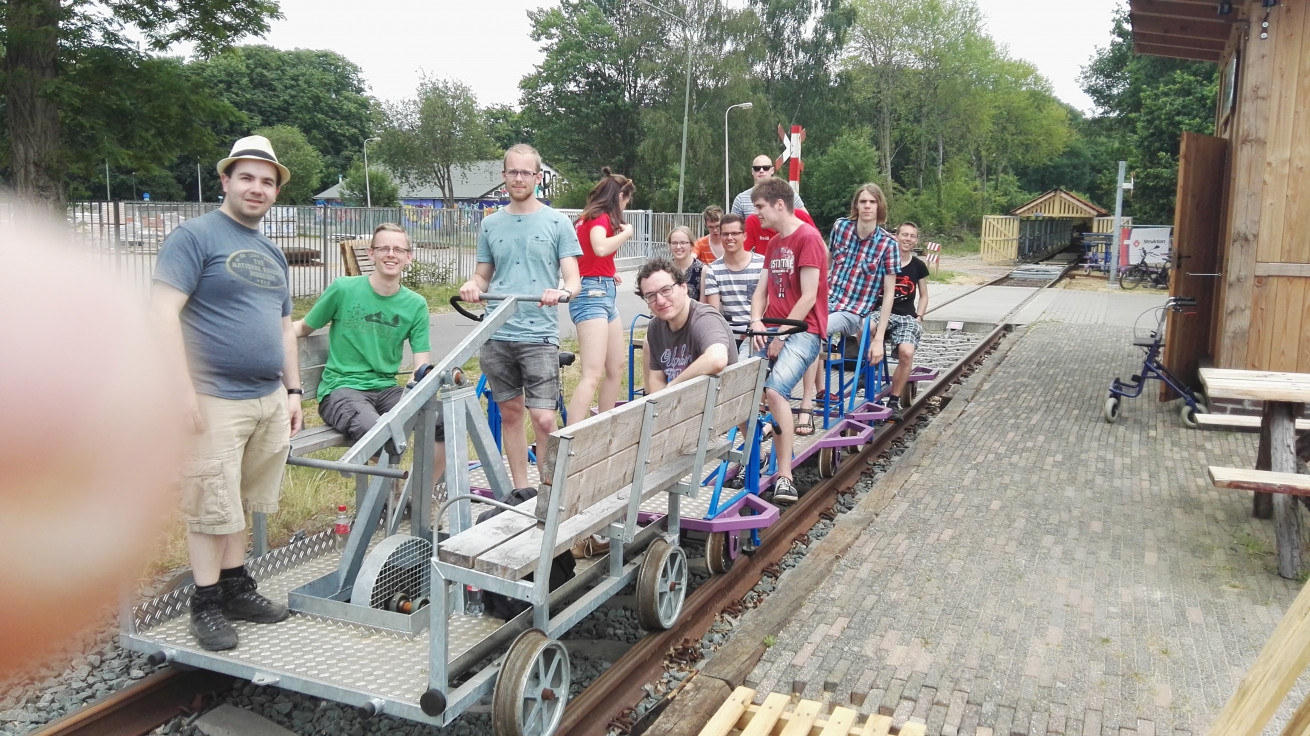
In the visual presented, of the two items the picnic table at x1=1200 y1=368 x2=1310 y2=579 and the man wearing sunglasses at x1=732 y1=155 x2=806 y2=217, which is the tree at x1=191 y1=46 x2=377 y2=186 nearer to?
the man wearing sunglasses at x1=732 y1=155 x2=806 y2=217

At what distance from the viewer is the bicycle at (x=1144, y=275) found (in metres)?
28.2

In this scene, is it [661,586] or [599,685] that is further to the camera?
[661,586]

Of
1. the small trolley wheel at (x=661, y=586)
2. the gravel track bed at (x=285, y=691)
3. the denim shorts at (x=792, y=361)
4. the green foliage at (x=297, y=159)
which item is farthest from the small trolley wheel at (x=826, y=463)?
the green foliage at (x=297, y=159)

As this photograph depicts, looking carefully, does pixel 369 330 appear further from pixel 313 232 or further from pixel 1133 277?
pixel 1133 277

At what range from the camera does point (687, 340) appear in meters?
5.15

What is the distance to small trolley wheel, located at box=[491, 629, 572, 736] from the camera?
3.23m

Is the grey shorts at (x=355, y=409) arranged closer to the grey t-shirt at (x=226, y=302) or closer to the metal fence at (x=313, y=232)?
the grey t-shirt at (x=226, y=302)

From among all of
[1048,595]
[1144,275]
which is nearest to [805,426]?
[1048,595]

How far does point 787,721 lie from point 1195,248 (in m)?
8.31

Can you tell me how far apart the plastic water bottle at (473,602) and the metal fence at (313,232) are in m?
8.38

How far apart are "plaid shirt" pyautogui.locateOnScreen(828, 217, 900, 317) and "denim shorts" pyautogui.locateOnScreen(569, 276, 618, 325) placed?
2.59 m

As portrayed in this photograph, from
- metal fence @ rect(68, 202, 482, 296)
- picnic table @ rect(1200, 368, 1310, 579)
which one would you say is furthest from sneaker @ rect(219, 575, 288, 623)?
metal fence @ rect(68, 202, 482, 296)

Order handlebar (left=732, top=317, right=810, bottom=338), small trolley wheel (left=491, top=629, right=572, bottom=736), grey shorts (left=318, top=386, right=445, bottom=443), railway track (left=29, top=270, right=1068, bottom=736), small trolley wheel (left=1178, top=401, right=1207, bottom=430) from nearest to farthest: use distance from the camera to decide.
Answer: small trolley wheel (left=491, top=629, right=572, bottom=736)
railway track (left=29, top=270, right=1068, bottom=736)
grey shorts (left=318, top=386, right=445, bottom=443)
handlebar (left=732, top=317, right=810, bottom=338)
small trolley wheel (left=1178, top=401, right=1207, bottom=430)

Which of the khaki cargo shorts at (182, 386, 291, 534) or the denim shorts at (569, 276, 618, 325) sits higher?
the denim shorts at (569, 276, 618, 325)
